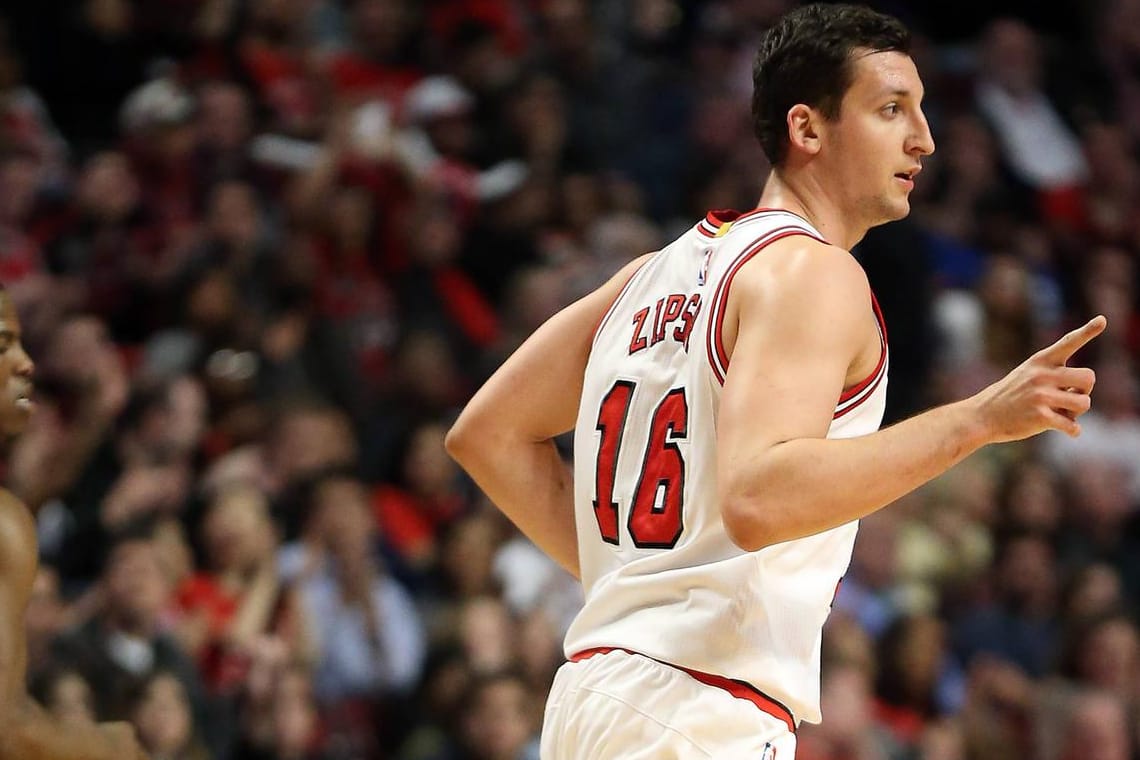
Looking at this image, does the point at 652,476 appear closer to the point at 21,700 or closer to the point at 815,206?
the point at 815,206

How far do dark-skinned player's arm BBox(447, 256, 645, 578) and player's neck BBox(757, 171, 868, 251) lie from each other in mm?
400

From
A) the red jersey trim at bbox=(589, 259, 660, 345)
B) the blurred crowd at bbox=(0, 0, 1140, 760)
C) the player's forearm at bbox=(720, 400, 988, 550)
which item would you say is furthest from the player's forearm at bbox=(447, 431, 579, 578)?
the blurred crowd at bbox=(0, 0, 1140, 760)

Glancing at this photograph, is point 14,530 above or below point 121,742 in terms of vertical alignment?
above

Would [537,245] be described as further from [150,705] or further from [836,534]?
[836,534]

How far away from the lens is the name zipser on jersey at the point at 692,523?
330 cm

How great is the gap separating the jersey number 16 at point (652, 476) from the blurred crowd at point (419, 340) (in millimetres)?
3768

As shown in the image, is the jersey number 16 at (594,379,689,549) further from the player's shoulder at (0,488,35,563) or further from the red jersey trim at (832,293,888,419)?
the player's shoulder at (0,488,35,563)

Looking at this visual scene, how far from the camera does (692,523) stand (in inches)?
132

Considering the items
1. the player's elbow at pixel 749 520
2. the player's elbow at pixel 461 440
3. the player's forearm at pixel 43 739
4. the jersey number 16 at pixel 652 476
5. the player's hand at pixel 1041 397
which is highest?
the player's hand at pixel 1041 397

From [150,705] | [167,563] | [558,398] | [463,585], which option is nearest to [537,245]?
[463,585]

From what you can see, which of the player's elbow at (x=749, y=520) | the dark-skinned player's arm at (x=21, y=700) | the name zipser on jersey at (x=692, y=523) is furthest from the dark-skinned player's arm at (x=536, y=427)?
the dark-skinned player's arm at (x=21, y=700)

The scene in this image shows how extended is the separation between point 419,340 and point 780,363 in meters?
6.25

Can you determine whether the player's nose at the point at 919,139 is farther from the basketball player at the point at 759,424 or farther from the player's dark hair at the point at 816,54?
the player's dark hair at the point at 816,54

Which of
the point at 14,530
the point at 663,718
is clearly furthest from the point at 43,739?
the point at 663,718
